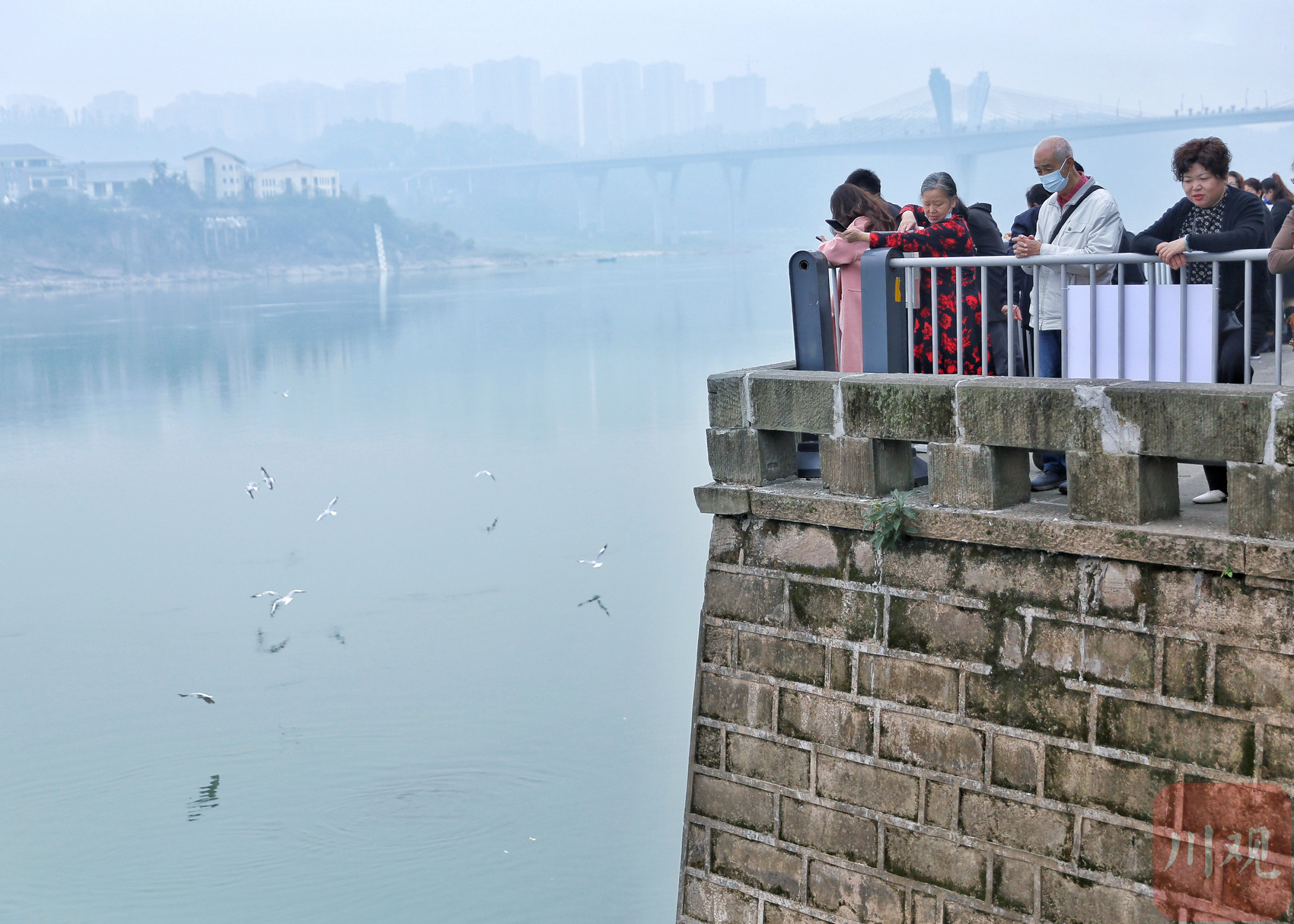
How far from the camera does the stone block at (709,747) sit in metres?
6.12

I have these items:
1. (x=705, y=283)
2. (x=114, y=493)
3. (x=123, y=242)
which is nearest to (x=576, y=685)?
(x=114, y=493)

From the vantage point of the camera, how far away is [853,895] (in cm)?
568

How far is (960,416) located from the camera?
5.30 m

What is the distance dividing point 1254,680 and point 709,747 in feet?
7.81

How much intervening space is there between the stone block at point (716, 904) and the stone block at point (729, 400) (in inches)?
80.0

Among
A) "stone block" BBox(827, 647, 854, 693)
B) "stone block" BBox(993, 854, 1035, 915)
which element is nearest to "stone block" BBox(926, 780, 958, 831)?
"stone block" BBox(993, 854, 1035, 915)

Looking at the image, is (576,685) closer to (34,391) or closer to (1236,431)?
(1236,431)

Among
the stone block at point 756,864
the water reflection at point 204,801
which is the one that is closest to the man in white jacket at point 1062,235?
the stone block at point 756,864

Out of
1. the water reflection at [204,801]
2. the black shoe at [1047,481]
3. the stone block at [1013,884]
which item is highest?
the black shoe at [1047,481]

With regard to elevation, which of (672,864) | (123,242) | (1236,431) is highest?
(123,242)

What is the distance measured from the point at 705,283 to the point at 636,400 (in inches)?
1828

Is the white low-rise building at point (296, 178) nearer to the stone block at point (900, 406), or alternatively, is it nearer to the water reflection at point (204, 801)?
the water reflection at point (204, 801)

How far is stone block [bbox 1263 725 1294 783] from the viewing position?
4.56 metres

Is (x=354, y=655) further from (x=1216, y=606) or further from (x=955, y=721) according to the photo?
(x=1216, y=606)
